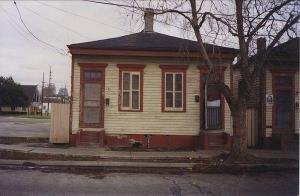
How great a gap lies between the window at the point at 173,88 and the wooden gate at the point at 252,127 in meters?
3.46

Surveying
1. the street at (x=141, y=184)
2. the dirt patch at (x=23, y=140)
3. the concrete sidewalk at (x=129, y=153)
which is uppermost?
the dirt patch at (x=23, y=140)

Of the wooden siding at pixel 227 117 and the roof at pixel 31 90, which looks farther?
the roof at pixel 31 90

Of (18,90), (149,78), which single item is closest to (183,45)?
(149,78)

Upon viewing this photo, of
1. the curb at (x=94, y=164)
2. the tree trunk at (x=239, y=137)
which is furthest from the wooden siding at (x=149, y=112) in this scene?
the curb at (x=94, y=164)

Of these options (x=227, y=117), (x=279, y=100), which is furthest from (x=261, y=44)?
(x=279, y=100)

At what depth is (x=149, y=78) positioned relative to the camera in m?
18.2

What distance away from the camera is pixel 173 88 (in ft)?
59.8

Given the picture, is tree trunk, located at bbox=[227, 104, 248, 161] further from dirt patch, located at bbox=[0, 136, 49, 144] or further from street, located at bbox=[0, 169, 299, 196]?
dirt patch, located at bbox=[0, 136, 49, 144]

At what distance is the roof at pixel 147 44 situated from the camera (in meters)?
17.7

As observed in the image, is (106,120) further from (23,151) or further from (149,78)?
(23,151)

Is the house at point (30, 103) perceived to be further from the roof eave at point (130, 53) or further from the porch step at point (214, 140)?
the porch step at point (214, 140)

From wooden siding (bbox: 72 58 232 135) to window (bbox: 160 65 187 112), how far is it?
0.59 feet

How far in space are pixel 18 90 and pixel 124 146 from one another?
5797cm

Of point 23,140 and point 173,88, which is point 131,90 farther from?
point 23,140
